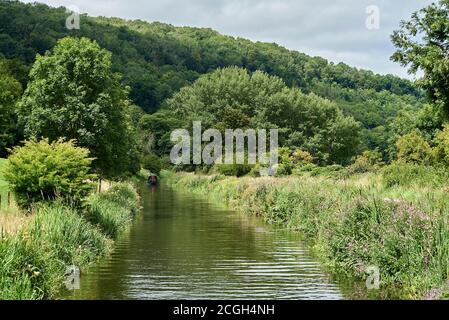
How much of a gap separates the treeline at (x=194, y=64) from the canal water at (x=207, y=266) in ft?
297

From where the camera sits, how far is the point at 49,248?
15516mm

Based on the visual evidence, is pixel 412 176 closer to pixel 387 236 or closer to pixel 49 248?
pixel 387 236

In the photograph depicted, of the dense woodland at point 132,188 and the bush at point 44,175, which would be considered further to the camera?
the bush at point 44,175

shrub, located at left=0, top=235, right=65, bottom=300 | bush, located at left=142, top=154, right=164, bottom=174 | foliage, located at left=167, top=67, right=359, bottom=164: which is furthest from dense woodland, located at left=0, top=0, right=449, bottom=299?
bush, located at left=142, top=154, right=164, bottom=174

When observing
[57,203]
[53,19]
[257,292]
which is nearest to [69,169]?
[57,203]

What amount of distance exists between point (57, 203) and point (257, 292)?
25.3 ft

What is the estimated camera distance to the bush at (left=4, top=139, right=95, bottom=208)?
65.6 feet

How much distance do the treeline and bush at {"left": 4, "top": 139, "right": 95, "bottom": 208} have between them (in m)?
95.0

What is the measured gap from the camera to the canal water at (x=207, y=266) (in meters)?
14.8

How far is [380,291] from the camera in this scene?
14.5 metres

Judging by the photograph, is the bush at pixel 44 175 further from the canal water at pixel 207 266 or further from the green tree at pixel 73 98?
the green tree at pixel 73 98

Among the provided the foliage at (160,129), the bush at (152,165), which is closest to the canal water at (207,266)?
the bush at (152,165)

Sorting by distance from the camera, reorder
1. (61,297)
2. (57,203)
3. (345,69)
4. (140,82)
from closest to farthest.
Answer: (61,297), (57,203), (140,82), (345,69)
